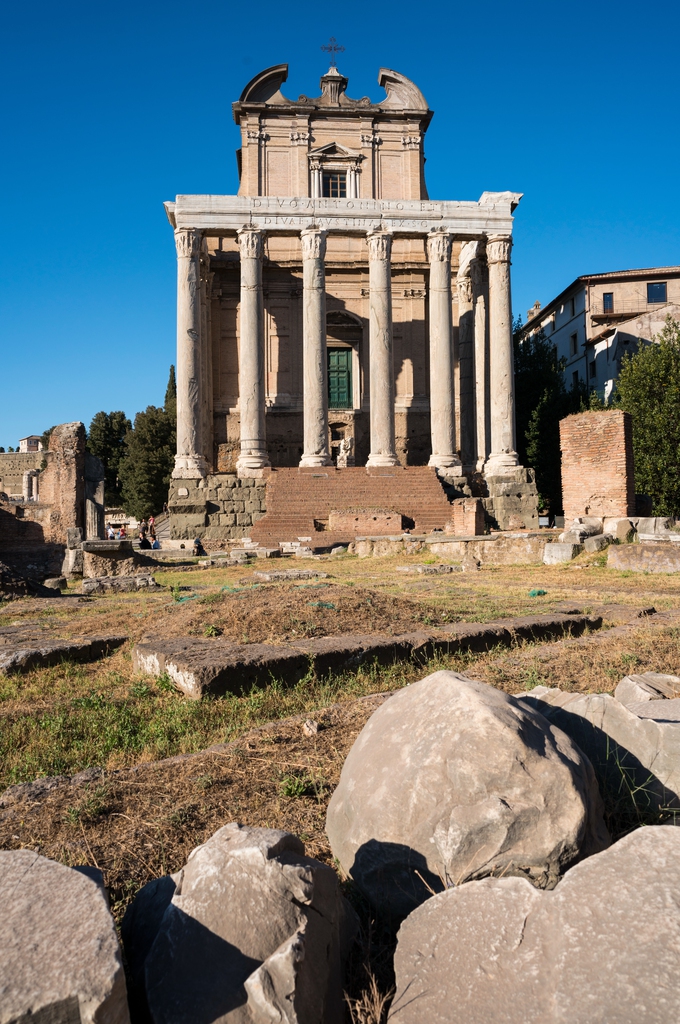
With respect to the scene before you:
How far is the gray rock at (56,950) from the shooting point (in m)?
1.29

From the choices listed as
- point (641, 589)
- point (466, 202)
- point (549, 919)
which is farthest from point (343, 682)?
point (466, 202)

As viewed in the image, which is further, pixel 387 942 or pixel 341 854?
pixel 341 854

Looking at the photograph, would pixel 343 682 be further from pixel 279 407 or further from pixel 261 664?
pixel 279 407

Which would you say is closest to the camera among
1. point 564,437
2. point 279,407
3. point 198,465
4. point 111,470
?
point 564,437

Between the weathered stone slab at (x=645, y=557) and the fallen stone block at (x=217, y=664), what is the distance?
8662mm

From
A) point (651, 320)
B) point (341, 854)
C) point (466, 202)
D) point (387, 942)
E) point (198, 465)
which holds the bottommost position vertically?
point (387, 942)

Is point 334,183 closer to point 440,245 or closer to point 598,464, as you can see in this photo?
point 440,245

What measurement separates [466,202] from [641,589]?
20.7 meters

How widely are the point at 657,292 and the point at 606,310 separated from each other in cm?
299

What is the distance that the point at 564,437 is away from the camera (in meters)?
15.7

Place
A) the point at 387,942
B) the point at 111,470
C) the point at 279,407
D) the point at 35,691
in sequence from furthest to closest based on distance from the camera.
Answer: the point at 111,470
the point at 279,407
the point at 35,691
the point at 387,942

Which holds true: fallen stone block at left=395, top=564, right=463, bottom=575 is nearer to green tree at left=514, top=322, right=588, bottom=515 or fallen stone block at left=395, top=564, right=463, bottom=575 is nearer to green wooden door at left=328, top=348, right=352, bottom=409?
green wooden door at left=328, top=348, right=352, bottom=409

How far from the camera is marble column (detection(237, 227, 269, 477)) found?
24656 mm

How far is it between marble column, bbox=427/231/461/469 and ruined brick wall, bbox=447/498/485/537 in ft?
17.2
